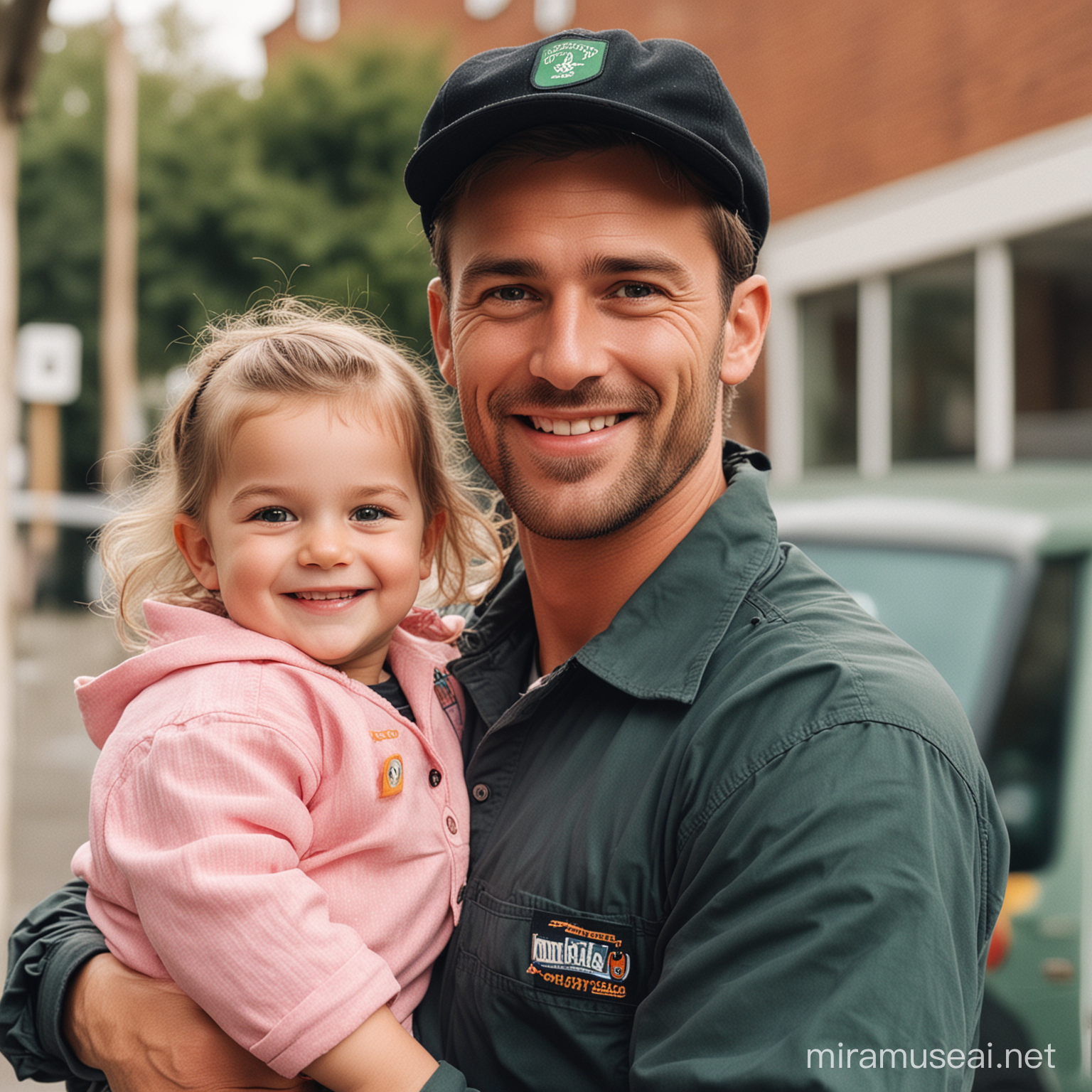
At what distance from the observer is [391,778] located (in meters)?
1.99

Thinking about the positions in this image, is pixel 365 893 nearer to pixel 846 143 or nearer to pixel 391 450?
pixel 391 450

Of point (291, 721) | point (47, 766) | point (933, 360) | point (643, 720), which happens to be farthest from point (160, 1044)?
point (933, 360)

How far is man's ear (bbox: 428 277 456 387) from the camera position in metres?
2.42

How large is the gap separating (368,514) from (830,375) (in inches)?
467

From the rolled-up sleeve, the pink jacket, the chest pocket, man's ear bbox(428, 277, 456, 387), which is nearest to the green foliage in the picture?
man's ear bbox(428, 277, 456, 387)

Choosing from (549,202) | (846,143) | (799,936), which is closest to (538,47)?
(549,202)

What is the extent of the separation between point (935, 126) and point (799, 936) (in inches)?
446

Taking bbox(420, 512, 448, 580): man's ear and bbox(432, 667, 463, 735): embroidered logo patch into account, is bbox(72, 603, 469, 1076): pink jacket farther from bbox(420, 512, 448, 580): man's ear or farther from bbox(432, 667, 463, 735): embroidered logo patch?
bbox(420, 512, 448, 580): man's ear

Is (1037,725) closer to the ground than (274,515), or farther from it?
closer to the ground

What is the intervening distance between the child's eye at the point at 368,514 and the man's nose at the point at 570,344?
13.3 inches

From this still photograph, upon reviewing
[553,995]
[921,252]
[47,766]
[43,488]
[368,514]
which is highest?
[921,252]

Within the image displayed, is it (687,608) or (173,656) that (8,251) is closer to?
(173,656)

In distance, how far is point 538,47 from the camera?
203 cm

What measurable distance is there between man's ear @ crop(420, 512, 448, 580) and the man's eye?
54cm
